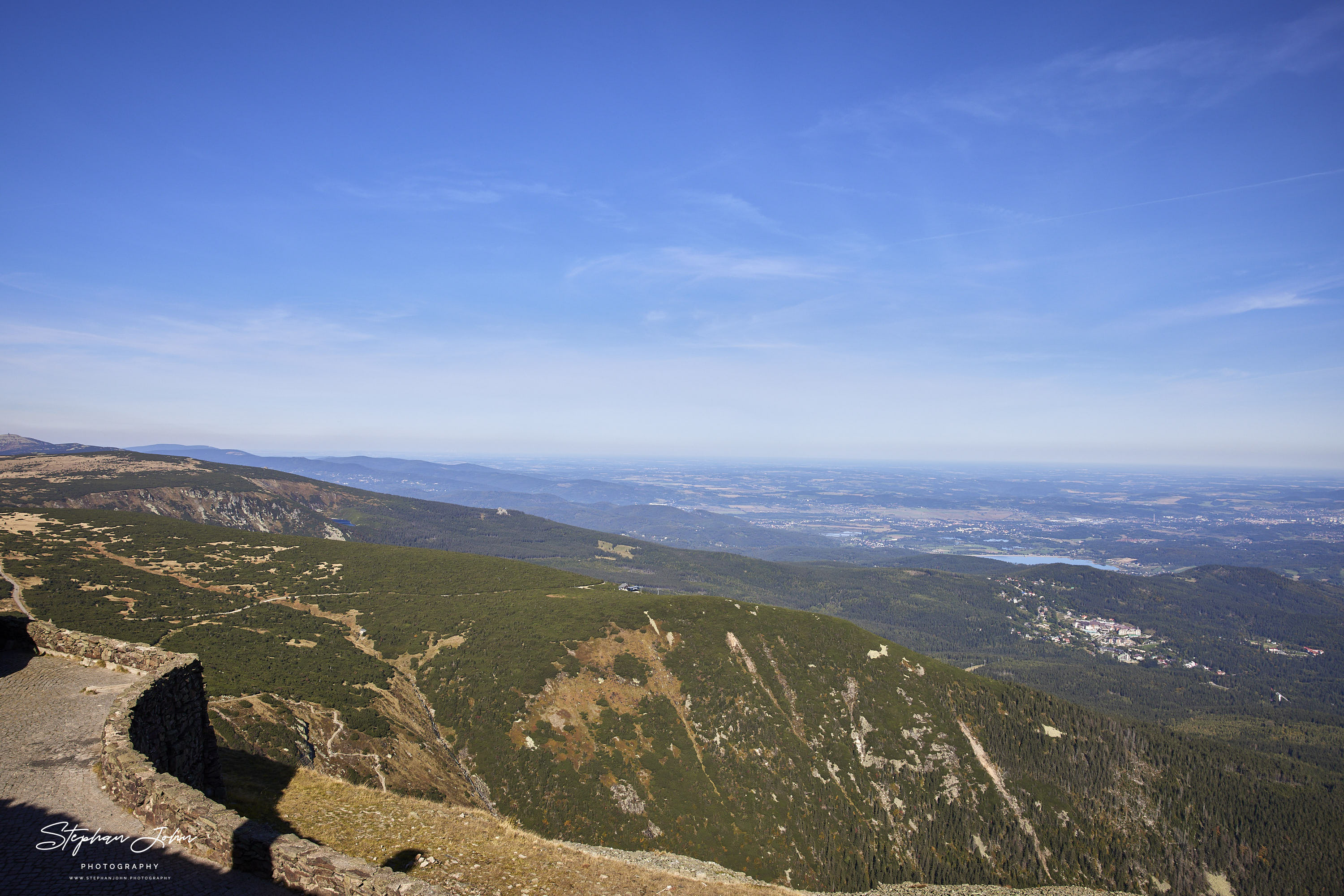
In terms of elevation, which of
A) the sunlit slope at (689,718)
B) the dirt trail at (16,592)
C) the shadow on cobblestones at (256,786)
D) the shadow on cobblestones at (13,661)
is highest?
the shadow on cobblestones at (13,661)

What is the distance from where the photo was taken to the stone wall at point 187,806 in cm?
1455

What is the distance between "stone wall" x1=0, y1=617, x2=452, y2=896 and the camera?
573 inches

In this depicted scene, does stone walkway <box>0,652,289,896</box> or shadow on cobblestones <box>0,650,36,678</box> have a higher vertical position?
shadow on cobblestones <box>0,650,36,678</box>

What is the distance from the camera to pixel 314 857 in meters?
14.6

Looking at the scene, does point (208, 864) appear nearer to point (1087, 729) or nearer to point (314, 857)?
point (314, 857)
